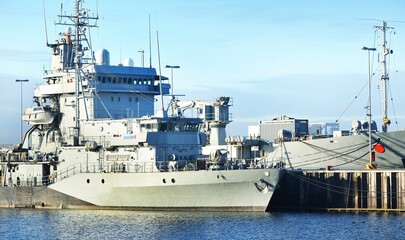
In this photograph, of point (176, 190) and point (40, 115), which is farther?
point (40, 115)

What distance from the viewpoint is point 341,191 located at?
53.0 m

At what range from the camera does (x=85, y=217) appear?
5153 cm

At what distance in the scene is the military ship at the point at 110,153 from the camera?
50.1 m

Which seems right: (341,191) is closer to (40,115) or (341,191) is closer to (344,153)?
(344,153)

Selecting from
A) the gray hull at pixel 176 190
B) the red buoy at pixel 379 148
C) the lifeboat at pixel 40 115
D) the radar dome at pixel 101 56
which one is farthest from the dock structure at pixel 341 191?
the lifeboat at pixel 40 115

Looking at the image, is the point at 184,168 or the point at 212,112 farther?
the point at 212,112

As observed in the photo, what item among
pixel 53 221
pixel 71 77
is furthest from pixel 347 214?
pixel 71 77

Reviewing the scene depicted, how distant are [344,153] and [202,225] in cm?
1416

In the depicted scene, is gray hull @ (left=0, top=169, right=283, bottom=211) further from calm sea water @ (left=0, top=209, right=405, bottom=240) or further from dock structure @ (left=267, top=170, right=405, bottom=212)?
dock structure @ (left=267, top=170, right=405, bottom=212)

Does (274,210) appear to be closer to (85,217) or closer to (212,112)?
(85,217)

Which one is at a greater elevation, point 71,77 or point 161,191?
point 71,77

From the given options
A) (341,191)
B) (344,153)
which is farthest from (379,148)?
(341,191)

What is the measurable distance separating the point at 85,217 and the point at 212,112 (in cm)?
1839

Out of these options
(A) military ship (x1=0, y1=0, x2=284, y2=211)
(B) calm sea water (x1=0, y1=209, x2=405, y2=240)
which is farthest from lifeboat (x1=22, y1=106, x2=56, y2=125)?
(B) calm sea water (x1=0, y1=209, x2=405, y2=240)
